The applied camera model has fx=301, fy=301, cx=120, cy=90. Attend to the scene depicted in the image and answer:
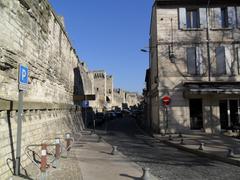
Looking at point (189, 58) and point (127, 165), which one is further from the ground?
point (189, 58)

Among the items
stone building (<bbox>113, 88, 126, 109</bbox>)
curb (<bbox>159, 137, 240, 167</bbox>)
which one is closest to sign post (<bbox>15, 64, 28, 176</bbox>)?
curb (<bbox>159, 137, 240, 167</bbox>)

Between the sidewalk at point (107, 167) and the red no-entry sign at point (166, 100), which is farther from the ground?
the red no-entry sign at point (166, 100)

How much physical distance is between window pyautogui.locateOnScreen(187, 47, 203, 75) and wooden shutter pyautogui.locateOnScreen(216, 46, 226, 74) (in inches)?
50.0

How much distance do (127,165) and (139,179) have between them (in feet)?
7.24

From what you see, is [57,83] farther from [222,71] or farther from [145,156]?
[222,71]

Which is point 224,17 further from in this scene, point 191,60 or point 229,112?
point 229,112

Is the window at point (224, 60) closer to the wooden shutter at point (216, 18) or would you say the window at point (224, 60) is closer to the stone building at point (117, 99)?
the wooden shutter at point (216, 18)

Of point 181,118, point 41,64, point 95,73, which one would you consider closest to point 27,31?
point 41,64

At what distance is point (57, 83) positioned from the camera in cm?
1664

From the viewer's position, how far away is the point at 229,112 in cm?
2189

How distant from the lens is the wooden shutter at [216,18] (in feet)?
74.0

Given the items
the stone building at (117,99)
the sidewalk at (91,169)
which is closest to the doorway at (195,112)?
the sidewalk at (91,169)

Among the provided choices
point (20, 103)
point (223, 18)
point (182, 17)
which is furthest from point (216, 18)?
point (20, 103)

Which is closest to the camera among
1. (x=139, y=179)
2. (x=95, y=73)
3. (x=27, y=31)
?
(x=139, y=179)
